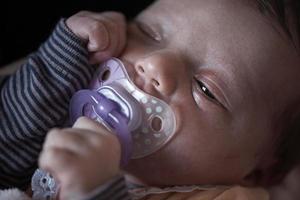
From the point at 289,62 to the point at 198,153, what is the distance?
0.25 meters

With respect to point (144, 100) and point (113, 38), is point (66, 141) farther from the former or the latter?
point (113, 38)

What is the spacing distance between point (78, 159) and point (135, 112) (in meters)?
0.19

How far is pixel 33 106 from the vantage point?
97cm

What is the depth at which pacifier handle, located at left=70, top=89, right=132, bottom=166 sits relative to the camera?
35.4 inches

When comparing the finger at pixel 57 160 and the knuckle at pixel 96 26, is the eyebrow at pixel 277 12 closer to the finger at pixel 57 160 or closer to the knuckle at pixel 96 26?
the knuckle at pixel 96 26

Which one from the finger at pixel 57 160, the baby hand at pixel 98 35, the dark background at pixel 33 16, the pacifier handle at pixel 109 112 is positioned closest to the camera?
the finger at pixel 57 160

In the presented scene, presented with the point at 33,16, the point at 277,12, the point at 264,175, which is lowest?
the point at 264,175

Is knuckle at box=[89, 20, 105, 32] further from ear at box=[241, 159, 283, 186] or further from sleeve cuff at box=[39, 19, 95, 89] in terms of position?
ear at box=[241, 159, 283, 186]

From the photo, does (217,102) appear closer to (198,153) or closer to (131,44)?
(198,153)

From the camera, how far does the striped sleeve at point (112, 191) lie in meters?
0.76

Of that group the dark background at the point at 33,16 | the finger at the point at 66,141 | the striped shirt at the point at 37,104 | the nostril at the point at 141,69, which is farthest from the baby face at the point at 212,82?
the dark background at the point at 33,16

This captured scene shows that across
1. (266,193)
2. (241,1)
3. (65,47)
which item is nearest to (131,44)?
(65,47)

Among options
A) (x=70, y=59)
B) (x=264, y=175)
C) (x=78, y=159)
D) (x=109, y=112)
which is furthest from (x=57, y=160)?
(x=264, y=175)

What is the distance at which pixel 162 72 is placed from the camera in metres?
0.92
